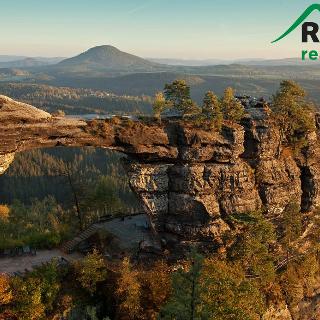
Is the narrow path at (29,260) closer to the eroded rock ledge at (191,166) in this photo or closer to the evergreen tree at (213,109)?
the eroded rock ledge at (191,166)

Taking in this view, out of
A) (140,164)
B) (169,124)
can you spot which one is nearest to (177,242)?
(140,164)

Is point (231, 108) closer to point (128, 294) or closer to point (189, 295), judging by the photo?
point (128, 294)

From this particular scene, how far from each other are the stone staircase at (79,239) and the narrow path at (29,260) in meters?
0.88

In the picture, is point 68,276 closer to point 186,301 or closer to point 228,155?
point 186,301

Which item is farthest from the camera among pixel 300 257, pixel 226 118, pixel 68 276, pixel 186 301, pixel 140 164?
pixel 300 257

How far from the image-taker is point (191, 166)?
5378 cm

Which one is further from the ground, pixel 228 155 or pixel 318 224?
pixel 228 155

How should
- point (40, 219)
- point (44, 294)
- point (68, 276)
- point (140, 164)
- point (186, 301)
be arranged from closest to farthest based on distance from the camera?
point (186, 301) → point (44, 294) → point (68, 276) → point (140, 164) → point (40, 219)

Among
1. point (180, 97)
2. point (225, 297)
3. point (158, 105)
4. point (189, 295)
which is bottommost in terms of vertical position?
point (225, 297)

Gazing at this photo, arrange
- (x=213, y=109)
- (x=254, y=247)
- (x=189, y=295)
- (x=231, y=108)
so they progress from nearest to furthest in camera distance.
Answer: (x=189, y=295) < (x=254, y=247) < (x=213, y=109) < (x=231, y=108)

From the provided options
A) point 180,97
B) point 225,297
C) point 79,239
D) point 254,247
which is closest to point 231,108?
point 180,97

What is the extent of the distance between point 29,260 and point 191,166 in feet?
79.2

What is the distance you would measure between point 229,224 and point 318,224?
17.0 meters

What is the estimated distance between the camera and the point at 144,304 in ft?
155
